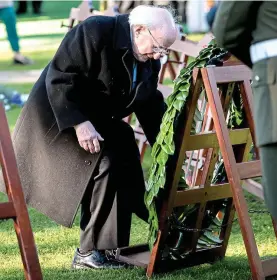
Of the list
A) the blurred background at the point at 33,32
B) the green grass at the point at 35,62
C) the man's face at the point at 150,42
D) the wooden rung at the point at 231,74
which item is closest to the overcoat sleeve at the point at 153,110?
the man's face at the point at 150,42

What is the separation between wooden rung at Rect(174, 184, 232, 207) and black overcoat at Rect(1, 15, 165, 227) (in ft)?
1.72

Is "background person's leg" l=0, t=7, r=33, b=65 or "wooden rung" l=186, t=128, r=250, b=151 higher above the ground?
"wooden rung" l=186, t=128, r=250, b=151

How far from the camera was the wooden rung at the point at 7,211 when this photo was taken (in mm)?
3814

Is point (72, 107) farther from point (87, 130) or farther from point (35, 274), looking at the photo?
point (35, 274)

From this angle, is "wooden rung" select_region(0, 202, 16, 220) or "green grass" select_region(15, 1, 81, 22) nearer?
"wooden rung" select_region(0, 202, 16, 220)

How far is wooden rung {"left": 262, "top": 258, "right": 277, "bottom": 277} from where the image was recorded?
4586 millimetres

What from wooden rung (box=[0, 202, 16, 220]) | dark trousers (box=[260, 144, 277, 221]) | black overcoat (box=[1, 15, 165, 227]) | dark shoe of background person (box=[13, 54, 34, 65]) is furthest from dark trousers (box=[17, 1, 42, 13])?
dark trousers (box=[260, 144, 277, 221])

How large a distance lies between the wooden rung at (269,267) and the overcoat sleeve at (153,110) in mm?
1073

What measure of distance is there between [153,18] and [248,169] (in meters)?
0.92

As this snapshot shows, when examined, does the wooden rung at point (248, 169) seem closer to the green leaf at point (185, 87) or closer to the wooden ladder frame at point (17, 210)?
the green leaf at point (185, 87)

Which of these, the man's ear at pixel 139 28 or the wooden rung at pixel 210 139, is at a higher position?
the man's ear at pixel 139 28

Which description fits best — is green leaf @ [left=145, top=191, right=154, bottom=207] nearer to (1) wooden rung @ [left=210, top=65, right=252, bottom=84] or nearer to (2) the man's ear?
(1) wooden rung @ [left=210, top=65, right=252, bottom=84]

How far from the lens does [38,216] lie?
6586 mm

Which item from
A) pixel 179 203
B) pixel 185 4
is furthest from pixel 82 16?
pixel 185 4
